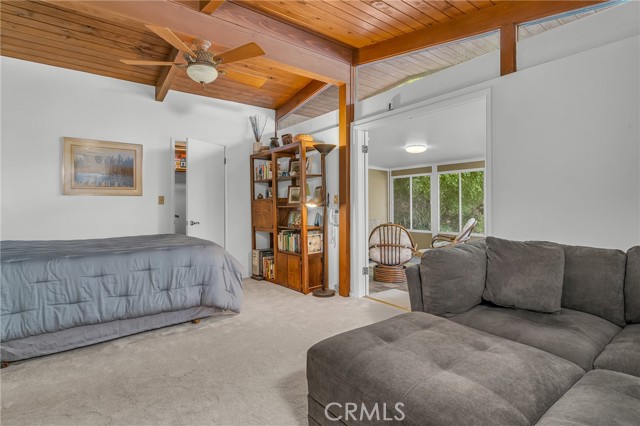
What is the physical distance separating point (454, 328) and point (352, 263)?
2.30m

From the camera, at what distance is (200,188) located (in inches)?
173

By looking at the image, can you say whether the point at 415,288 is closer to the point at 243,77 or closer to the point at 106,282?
the point at 106,282

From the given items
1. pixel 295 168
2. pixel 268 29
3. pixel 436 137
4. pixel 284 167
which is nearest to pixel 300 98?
pixel 284 167

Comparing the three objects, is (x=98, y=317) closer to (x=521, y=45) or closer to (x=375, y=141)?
(x=521, y=45)

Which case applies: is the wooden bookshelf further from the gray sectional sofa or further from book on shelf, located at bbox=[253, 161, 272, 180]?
the gray sectional sofa

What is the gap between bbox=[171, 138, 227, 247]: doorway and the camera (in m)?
4.19

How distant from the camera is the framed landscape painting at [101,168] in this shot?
3787 millimetres

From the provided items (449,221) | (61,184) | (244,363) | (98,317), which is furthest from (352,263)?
(449,221)

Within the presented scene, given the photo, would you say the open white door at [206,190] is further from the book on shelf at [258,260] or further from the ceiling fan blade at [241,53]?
the ceiling fan blade at [241,53]

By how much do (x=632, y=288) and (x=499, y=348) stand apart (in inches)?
39.8

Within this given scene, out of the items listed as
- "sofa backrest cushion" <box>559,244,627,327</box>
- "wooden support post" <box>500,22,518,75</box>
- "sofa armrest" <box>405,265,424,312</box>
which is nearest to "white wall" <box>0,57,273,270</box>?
"sofa armrest" <box>405,265,424,312</box>

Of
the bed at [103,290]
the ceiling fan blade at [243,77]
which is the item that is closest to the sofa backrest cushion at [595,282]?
the bed at [103,290]

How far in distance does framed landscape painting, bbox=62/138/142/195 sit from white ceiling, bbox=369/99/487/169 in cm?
315

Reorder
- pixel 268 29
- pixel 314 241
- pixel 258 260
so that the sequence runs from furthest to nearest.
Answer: pixel 258 260
pixel 314 241
pixel 268 29
